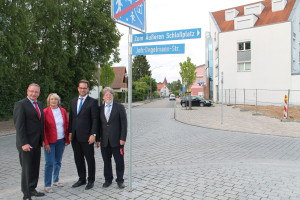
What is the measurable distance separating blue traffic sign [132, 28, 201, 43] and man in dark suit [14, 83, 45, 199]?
1.82m

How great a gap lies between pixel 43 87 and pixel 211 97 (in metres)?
31.5

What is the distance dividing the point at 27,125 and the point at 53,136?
487 mm

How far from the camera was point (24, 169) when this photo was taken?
3.47m

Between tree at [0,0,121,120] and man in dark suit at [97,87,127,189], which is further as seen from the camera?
tree at [0,0,121,120]

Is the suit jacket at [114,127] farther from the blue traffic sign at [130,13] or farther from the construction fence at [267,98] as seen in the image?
the construction fence at [267,98]

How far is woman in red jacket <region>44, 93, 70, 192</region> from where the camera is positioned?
3818mm

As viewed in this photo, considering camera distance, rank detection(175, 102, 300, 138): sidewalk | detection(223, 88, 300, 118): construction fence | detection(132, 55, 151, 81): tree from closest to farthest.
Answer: detection(175, 102, 300, 138): sidewalk
detection(223, 88, 300, 118): construction fence
detection(132, 55, 151, 81): tree

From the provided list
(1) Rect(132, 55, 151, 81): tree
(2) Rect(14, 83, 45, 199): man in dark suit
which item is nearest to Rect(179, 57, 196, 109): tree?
(2) Rect(14, 83, 45, 199): man in dark suit

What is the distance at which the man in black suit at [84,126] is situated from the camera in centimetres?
381

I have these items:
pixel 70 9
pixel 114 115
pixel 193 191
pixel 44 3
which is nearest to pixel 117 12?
pixel 114 115

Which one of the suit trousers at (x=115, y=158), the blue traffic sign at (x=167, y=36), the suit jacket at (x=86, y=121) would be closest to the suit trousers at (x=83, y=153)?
the suit jacket at (x=86, y=121)

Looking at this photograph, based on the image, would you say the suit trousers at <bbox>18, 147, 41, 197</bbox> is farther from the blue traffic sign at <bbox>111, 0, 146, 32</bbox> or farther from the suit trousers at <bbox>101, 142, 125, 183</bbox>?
the blue traffic sign at <bbox>111, 0, 146, 32</bbox>

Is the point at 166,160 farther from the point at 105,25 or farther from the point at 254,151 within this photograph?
the point at 105,25

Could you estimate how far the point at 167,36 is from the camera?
367 cm
